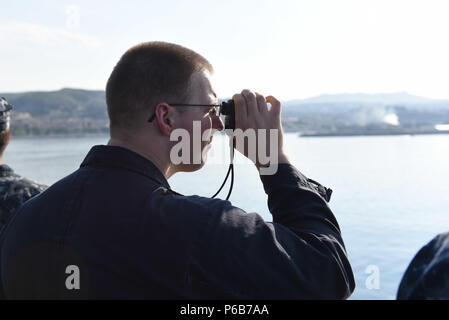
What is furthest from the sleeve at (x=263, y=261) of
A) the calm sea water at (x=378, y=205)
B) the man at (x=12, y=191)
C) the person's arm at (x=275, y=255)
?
the man at (x=12, y=191)

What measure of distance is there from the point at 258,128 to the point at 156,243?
0.39m

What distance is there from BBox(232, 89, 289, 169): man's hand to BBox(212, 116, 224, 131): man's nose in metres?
0.07

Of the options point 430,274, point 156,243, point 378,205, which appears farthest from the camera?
point 378,205

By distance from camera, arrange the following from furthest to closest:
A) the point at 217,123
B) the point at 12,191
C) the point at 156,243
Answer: the point at 12,191, the point at 217,123, the point at 156,243

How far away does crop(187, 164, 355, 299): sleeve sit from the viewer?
0.86m

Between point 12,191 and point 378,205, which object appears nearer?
point 12,191

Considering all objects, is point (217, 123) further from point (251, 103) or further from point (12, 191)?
point (12, 191)

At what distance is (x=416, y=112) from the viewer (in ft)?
253

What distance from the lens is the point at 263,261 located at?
87cm

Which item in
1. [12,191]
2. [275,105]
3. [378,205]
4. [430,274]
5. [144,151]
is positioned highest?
[275,105]

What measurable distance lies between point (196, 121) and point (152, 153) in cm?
13

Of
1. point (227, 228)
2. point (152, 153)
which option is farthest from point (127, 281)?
point (152, 153)
